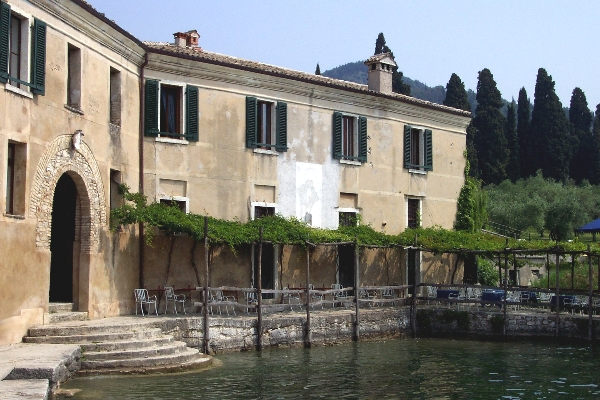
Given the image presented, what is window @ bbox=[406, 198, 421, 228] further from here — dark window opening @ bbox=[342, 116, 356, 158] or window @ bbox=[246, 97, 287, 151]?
window @ bbox=[246, 97, 287, 151]

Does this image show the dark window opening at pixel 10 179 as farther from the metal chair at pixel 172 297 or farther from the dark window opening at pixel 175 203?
the dark window opening at pixel 175 203

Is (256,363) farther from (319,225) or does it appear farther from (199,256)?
(319,225)

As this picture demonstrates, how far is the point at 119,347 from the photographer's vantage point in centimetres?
1716

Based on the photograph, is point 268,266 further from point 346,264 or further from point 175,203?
point 175,203

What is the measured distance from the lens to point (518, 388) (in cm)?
1703

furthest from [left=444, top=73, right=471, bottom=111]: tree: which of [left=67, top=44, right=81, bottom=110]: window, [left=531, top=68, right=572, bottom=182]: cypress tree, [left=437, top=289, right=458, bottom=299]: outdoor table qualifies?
[left=67, top=44, right=81, bottom=110]: window

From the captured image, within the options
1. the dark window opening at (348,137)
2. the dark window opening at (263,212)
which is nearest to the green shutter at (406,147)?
the dark window opening at (348,137)

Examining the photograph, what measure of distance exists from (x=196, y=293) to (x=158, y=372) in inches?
276

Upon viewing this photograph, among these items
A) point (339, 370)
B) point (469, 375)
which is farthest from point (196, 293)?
point (469, 375)

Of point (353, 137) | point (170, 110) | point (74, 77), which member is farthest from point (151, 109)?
point (353, 137)

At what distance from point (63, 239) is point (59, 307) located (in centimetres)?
208

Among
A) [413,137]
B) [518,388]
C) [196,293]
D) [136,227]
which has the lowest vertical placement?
[518,388]

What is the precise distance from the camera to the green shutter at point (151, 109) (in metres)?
23.7

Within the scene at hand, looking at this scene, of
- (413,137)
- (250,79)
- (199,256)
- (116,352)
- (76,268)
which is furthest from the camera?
(413,137)
